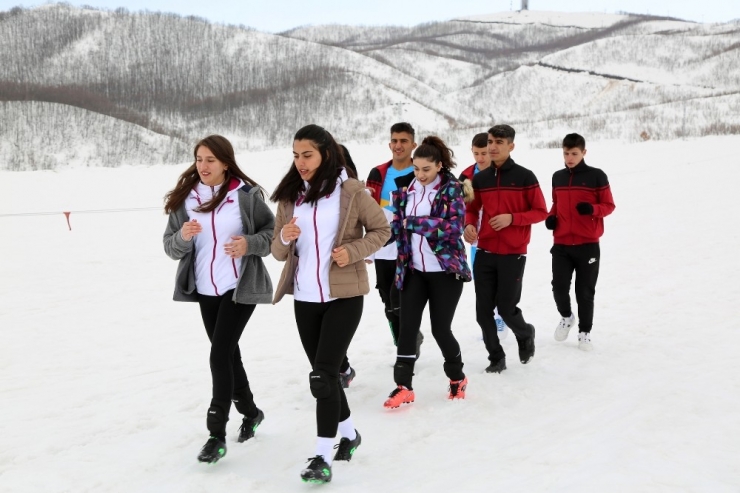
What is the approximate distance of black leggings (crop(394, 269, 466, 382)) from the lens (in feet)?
16.7

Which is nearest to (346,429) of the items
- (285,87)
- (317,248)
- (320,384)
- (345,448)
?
(345,448)

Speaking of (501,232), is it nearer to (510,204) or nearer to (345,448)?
(510,204)

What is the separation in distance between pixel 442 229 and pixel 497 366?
171 cm

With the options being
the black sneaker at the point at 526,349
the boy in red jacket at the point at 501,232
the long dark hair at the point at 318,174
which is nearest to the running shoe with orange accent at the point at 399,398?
the boy in red jacket at the point at 501,232

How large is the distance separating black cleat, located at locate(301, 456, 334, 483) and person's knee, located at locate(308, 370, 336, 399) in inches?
13.5

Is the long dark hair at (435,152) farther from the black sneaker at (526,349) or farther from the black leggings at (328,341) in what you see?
the black sneaker at (526,349)

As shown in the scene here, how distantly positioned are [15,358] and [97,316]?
6.16ft

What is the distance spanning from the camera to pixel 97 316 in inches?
351

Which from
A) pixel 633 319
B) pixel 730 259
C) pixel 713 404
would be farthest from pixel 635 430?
pixel 730 259

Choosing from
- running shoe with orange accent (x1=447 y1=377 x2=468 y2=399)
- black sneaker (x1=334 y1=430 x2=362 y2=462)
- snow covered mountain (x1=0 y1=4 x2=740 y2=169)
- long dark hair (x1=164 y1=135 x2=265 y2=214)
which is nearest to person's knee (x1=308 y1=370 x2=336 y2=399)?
black sneaker (x1=334 y1=430 x2=362 y2=462)

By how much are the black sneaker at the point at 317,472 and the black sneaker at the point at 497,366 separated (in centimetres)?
260

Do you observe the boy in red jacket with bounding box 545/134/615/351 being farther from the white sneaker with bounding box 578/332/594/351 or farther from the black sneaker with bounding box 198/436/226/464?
the black sneaker with bounding box 198/436/226/464

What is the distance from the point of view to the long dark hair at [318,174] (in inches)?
159

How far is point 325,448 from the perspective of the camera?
3.87 m
